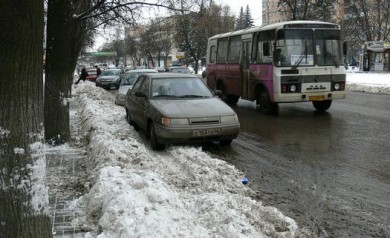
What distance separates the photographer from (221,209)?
188 inches

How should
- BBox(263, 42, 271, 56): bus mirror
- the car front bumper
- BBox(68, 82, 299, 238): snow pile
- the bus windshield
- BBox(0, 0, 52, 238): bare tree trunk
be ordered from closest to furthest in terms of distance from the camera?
BBox(0, 0, 52, 238): bare tree trunk < BBox(68, 82, 299, 238): snow pile < the car front bumper < the bus windshield < BBox(263, 42, 271, 56): bus mirror

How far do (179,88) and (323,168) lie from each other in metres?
3.96

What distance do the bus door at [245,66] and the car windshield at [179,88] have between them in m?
5.15

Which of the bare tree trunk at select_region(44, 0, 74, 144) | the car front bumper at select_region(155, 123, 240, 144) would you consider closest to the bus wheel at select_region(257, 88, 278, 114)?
the car front bumper at select_region(155, 123, 240, 144)

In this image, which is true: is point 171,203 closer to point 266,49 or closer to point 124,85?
point 266,49

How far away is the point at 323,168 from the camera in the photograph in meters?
7.32

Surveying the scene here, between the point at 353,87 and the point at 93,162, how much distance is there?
23.4m

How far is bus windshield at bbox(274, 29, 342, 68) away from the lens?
518 inches

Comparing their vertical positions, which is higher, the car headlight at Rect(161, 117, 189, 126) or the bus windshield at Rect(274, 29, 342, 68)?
the bus windshield at Rect(274, 29, 342, 68)

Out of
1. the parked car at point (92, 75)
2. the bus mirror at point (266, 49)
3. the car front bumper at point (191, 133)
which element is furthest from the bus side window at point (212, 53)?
the parked car at point (92, 75)

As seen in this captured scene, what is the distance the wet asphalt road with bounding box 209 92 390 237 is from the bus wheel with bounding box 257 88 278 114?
67 centimetres

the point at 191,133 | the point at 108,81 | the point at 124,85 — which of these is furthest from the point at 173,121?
the point at 108,81

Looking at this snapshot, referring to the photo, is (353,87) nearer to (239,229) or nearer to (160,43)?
(239,229)

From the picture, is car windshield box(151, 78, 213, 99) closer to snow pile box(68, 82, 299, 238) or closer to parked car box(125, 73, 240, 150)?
parked car box(125, 73, 240, 150)
